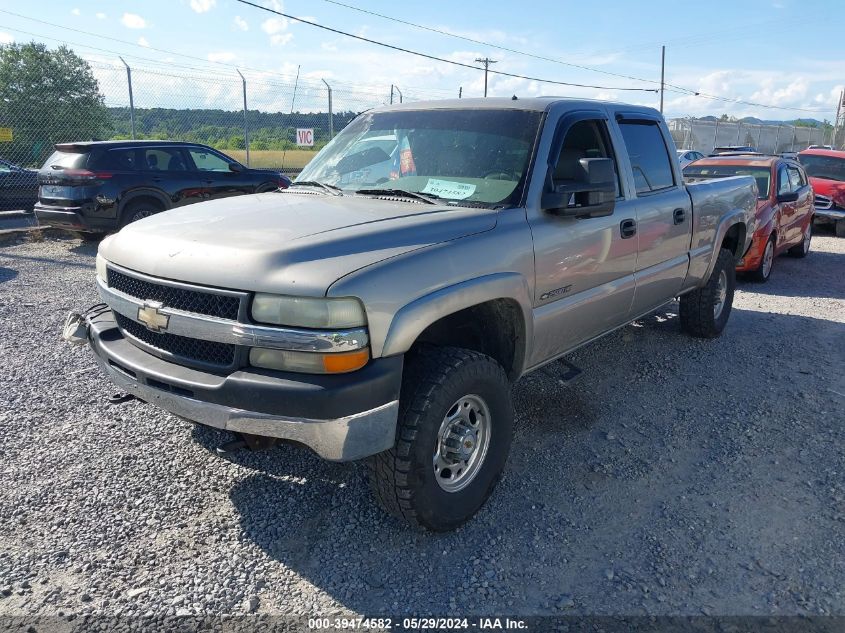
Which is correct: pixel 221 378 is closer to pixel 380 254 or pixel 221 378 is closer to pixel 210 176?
pixel 380 254

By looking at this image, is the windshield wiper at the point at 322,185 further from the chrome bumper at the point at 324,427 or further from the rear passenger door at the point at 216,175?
the rear passenger door at the point at 216,175

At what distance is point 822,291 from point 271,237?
8.15 metres

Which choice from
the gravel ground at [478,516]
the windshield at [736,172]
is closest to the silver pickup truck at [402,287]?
the gravel ground at [478,516]

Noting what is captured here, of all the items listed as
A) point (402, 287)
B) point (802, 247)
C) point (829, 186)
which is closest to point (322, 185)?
point (402, 287)

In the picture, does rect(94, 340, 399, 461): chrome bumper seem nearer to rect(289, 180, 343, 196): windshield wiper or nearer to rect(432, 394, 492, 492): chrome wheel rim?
rect(432, 394, 492, 492): chrome wheel rim

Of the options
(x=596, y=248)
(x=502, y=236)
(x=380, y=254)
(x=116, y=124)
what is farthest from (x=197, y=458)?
(x=116, y=124)

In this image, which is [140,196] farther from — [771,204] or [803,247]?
[803,247]

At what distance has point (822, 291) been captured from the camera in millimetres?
8469

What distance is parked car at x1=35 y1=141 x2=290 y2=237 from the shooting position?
971 cm

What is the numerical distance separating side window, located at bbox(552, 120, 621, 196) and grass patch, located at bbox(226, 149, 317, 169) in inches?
585

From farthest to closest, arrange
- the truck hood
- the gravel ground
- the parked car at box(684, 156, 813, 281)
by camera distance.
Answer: the parked car at box(684, 156, 813, 281)
the gravel ground
the truck hood

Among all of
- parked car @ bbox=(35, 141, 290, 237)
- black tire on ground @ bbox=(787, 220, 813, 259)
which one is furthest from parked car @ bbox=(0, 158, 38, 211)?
black tire on ground @ bbox=(787, 220, 813, 259)

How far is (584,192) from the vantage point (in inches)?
138

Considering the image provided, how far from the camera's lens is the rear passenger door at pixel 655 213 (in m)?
4.40
